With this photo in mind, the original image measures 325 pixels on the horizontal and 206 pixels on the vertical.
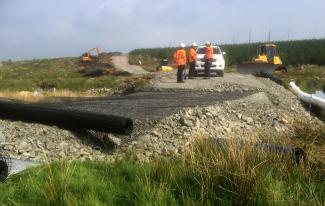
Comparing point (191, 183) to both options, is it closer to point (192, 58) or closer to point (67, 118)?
point (67, 118)

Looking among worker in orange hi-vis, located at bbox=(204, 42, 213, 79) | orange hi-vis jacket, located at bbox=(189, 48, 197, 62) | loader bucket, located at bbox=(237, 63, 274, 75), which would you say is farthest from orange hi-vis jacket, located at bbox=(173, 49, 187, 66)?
loader bucket, located at bbox=(237, 63, 274, 75)

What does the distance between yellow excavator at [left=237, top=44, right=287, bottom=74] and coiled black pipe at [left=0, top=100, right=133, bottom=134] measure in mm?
23652

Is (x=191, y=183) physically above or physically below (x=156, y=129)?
above

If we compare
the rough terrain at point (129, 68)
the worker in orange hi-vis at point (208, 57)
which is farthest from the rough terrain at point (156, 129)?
the rough terrain at point (129, 68)

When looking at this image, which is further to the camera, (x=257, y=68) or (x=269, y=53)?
(x=269, y=53)

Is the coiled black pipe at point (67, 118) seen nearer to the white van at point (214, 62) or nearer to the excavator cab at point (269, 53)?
the white van at point (214, 62)

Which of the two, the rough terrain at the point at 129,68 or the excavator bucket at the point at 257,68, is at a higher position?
the excavator bucket at the point at 257,68

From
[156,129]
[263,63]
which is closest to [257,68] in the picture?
[263,63]

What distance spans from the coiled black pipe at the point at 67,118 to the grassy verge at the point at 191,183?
2.59 meters

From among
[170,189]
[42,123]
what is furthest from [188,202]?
[42,123]

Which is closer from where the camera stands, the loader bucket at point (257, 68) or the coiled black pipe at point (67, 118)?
the coiled black pipe at point (67, 118)

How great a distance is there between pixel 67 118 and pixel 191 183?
471 cm

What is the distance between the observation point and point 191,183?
6.29m

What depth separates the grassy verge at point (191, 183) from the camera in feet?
19.0
